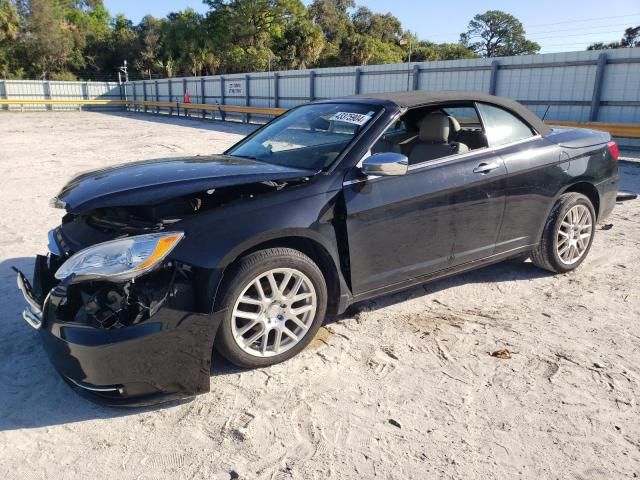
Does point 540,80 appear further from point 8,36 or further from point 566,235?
point 8,36

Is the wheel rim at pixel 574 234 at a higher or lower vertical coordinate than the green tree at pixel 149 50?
lower

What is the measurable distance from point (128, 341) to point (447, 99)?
9.20 ft

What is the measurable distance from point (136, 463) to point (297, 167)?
1.96m

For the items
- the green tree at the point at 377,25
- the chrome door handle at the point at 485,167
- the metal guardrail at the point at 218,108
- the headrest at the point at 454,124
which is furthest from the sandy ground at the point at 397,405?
the green tree at the point at 377,25

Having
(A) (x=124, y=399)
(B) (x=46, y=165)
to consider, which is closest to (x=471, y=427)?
(A) (x=124, y=399)

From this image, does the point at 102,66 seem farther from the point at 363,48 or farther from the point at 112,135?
the point at 112,135

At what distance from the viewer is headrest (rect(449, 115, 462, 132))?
4035 mm

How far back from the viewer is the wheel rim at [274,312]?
290 cm

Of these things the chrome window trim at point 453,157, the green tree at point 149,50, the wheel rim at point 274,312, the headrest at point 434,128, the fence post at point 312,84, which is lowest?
the wheel rim at point 274,312

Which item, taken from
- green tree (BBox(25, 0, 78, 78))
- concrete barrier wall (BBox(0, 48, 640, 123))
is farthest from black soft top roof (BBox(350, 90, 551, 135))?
green tree (BBox(25, 0, 78, 78))

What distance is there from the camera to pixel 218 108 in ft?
84.1

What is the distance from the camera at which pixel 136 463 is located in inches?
92.4

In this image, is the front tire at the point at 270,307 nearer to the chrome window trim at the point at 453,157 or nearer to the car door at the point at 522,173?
the chrome window trim at the point at 453,157

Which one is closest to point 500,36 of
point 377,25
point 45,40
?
point 377,25
